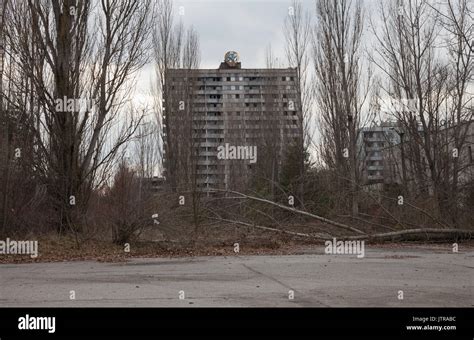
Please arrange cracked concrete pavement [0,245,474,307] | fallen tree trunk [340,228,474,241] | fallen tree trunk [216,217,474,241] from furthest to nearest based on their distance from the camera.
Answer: fallen tree trunk [340,228,474,241] < fallen tree trunk [216,217,474,241] < cracked concrete pavement [0,245,474,307]

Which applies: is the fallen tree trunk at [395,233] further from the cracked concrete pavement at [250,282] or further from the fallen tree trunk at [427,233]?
the cracked concrete pavement at [250,282]

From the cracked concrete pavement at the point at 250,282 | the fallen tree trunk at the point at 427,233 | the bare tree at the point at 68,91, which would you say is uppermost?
the bare tree at the point at 68,91

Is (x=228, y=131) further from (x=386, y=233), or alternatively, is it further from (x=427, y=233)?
(x=427, y=233)

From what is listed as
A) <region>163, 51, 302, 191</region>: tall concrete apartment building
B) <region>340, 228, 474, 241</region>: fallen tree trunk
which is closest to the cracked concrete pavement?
<region>340, 228, 474, 241</region>: fallen tree trunk

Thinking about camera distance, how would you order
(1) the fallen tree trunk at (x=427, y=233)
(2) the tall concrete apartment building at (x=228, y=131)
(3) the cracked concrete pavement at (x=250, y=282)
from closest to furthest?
(3) the cracked concrete pavement at (x=250, y=282) < (1) the fallen tree trunk at (x=427, y=233) < (2) the tall concrete apartment building at (x=228, y=131)

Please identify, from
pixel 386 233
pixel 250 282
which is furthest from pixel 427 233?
pixel 250 282

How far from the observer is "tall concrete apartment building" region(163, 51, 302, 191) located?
2209 cm

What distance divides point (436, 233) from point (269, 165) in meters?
18.0

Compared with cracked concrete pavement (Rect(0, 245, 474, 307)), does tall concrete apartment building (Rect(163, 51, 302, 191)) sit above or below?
above

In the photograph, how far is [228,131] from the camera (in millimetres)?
44562

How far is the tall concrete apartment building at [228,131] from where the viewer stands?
22094 millimetres

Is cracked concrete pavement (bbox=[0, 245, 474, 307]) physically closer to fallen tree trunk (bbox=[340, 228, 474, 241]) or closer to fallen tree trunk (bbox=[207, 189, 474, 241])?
fallen tree trunk (bbox=[207, 189, 474, 241])

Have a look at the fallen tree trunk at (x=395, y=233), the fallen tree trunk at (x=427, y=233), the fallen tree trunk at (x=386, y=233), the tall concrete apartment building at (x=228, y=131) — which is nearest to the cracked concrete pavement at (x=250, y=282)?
the fallen tree trunk at (x=395, y=233)

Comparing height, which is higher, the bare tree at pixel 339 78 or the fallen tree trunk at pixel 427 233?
the bare tree at pixel 339 78
